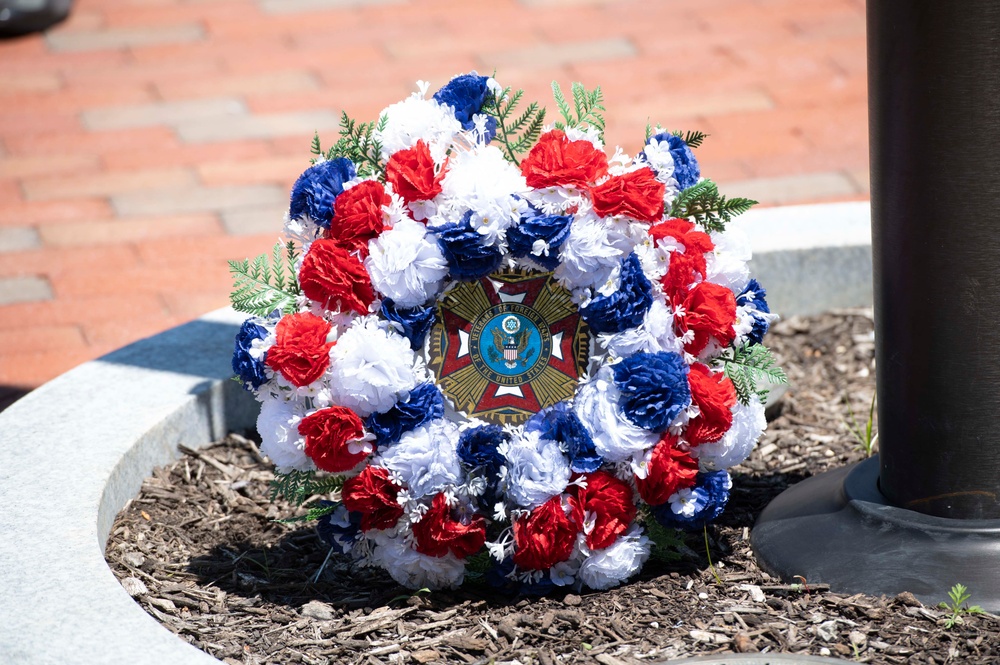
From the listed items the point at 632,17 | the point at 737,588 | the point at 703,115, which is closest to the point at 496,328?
the point at 737,588

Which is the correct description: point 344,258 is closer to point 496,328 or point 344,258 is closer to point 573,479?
point 496,328

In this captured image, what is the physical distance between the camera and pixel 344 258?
2.53 m

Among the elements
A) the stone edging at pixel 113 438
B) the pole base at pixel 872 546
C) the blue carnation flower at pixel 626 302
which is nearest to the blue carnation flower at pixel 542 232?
the blue carnation flower at pixel 626 302

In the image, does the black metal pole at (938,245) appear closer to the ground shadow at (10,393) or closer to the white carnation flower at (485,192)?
the white carnation flower at (485,192)

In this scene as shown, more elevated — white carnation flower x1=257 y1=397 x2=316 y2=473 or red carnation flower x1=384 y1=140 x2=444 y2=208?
red carnation flower x1=384 y1=140 x2=444 y2=208

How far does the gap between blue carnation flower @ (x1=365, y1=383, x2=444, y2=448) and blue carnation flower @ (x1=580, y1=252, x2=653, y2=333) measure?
1.17 ft

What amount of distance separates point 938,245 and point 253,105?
417 cm

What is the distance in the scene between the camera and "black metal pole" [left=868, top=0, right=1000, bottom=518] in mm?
2346

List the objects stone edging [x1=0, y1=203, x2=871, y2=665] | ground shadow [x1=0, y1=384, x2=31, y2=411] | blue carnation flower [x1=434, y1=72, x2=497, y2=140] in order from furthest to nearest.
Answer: ground shadow [x1=0, y1=384, x2=31, y2=411], blue carnation flower [x1=434, y1=72, x2=497, y2=140], stone edging [x1=0, y1=203, x2=871, y2=665]

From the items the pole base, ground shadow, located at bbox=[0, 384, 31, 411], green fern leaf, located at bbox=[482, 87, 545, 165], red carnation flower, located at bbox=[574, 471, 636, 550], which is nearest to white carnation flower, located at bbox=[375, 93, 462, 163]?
green fern leaf, located at bbox=[482, 87, 545, 165]

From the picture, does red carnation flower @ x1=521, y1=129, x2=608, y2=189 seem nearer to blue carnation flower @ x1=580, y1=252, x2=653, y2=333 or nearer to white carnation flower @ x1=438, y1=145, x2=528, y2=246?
white carnation flower @ x1=438, y1=145, x2=528, y2=246

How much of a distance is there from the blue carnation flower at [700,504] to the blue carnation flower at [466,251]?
0.59 metres

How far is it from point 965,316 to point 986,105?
1.30ft

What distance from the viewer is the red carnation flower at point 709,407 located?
248cm
